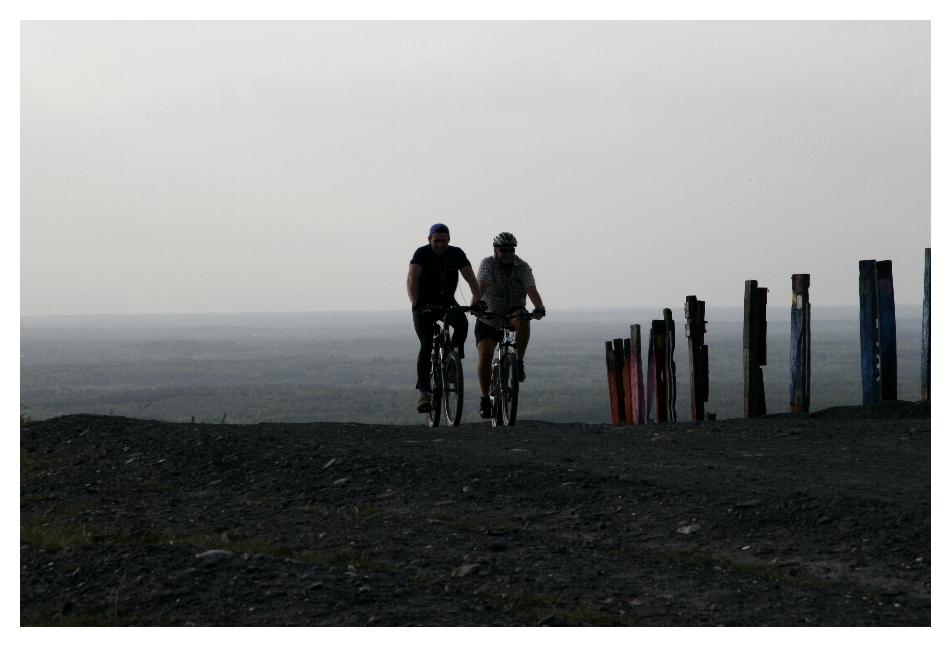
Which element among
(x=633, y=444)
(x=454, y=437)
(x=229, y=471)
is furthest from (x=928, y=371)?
(x=229, y=471)

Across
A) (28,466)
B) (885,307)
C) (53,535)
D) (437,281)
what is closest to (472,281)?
(437,281)

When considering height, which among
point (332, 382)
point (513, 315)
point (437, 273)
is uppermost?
point (437, 273)

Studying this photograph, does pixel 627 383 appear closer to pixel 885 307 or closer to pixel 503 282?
pixel 885 307

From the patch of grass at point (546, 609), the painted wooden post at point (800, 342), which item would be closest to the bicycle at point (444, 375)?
the painted wooden post at point (800, 342)

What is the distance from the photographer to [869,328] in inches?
566

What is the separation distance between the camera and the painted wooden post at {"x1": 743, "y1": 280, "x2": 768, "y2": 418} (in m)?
14.9

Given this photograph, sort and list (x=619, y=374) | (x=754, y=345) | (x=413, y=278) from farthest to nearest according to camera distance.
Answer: (x=619, y=374), (x=754, y=345), (x=413, y=278)

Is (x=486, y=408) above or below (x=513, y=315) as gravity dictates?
below

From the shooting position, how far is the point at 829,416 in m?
14.1

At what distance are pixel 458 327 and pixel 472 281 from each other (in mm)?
499

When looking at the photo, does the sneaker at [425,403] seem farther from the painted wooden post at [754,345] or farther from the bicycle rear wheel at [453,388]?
the painted wooden post at [754,345]

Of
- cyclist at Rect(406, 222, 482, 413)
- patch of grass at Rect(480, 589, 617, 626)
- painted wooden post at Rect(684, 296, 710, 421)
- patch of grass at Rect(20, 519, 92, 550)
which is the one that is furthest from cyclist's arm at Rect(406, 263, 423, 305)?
patch of grass at Rect(480, 589, 617, 626)

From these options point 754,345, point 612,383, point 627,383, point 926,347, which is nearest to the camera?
point 926,347

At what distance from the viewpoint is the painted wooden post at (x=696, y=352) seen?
1512cm
